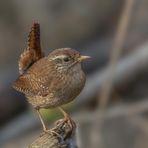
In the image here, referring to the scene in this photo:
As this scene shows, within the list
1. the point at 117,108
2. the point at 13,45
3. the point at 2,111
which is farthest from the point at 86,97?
the point at 13,45

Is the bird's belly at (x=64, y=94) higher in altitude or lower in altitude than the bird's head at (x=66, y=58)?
lower

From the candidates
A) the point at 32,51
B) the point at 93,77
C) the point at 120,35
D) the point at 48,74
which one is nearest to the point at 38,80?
the point at 48,74

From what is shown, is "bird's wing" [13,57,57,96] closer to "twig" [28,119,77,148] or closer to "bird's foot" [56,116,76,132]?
"bird's foot" [56,116,76,132]

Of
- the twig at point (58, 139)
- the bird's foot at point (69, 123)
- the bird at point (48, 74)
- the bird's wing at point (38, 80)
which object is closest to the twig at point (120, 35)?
the bird at point (48, 74)

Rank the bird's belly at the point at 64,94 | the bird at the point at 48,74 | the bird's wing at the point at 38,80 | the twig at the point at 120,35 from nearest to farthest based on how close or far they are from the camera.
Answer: the bird's belly at the point at 64,94 < the bird at the point at 48,74 < the bird's wing at the point at 38,80 < the twig at the point at 120,35

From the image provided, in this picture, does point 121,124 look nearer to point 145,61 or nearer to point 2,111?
point 145,61

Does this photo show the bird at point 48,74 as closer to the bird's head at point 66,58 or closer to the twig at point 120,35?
the bird's head at point 66,58

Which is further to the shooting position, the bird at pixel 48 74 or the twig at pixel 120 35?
the twig at pixel 120 35
